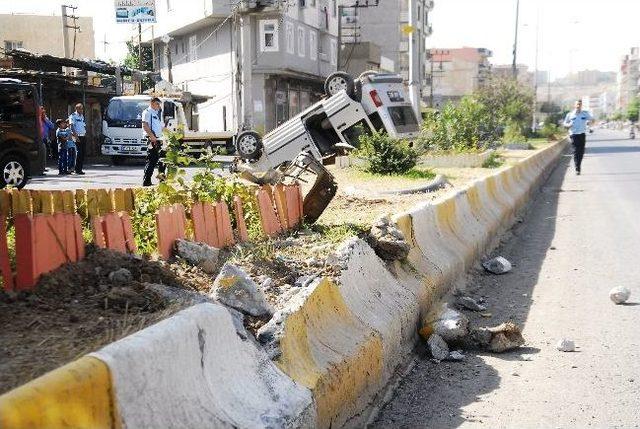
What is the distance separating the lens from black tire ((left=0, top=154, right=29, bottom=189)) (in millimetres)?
14578

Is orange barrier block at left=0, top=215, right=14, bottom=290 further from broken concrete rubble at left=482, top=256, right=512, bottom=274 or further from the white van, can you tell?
the white van

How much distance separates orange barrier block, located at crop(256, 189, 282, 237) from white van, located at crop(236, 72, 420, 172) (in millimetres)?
12046

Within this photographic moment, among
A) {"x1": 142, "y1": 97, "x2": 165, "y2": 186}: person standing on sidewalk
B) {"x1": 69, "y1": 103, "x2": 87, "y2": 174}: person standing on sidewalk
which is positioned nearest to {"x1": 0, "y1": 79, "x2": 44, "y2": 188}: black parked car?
{"x1": 142, "y1": 97, "x2": 165, "y2": 186}: person standing on sidewalk

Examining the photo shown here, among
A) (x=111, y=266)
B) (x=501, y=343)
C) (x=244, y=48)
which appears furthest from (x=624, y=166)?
(x=111, y=266)

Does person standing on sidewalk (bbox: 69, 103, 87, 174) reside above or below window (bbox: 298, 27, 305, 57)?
below

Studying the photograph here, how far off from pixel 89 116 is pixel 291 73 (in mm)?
12200

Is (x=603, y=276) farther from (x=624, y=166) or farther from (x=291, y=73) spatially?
(x=291, y=73)

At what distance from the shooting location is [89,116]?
1293 inches

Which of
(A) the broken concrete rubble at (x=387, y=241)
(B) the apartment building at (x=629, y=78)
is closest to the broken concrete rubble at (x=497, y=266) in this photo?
(A) the broken concrete rubble at (x=387, y=241)

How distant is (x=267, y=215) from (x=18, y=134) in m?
10.6

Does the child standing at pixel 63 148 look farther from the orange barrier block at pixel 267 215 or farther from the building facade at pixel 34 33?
the building facade at pixel 34 33

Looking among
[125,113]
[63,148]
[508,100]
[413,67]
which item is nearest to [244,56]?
[125,113]

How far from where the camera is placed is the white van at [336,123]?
18.6 m

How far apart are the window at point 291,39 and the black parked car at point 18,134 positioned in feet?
88.2
